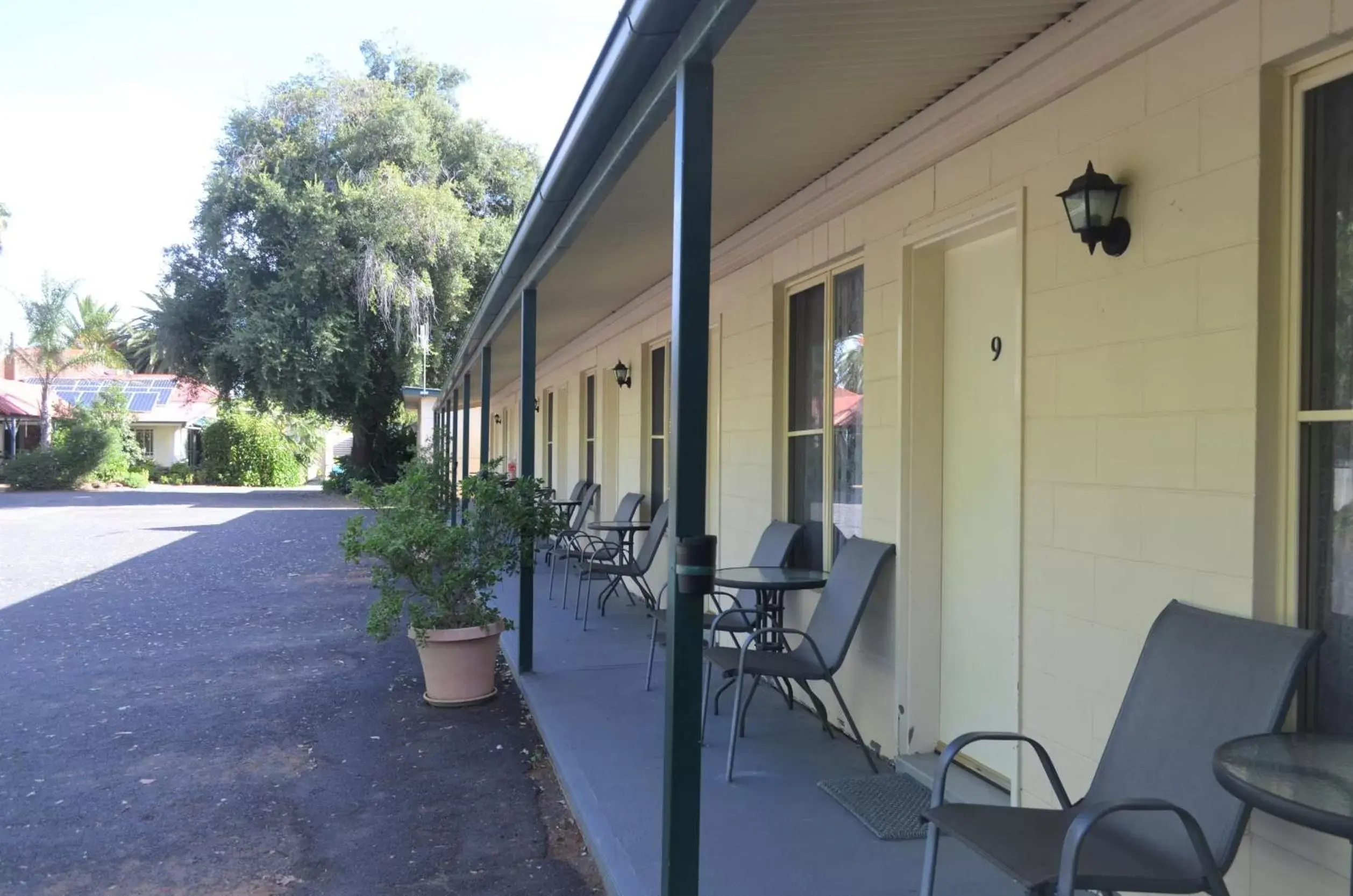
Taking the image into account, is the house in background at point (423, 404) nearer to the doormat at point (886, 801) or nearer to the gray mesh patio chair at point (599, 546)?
the gray mesh patio chair at point (599, 546)

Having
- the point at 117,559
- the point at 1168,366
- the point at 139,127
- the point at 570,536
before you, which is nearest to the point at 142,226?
the point at 139,127

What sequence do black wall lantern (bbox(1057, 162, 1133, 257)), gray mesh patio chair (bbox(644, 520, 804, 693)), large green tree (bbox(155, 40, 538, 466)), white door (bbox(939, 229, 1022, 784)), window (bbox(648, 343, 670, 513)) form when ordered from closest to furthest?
black wall lantern (bbox(1057, 162, 1133, 257)) < white door (bbox(939, 229, 1022, 784)) < gray mesh patio chair (bbox(644, 520, 804, 693)) < window (bbox(648, 343, 670, 513)) < large green tree (bbox(155, 40, 538, 466))

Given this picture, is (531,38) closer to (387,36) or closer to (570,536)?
(570,536)

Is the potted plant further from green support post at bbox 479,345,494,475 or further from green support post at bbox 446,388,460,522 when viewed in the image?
green support post at bbox 446,388,460,522

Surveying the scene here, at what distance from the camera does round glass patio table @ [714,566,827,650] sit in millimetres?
3971

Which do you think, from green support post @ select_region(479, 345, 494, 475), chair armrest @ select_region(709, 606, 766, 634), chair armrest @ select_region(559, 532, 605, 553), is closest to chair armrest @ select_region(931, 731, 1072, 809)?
chair armrest @ select_region(709, 606, 766, 634)

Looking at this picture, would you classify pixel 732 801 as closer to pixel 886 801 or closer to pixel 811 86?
pixel 886 801

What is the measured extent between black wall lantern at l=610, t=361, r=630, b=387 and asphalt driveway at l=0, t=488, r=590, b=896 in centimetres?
303

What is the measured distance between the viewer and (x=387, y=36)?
26812mm

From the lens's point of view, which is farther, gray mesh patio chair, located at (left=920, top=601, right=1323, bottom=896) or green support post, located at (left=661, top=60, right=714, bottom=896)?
green support post, located at (left=661, top=60, right=714, bottom=896)

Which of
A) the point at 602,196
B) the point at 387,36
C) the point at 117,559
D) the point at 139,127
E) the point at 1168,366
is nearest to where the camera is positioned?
the point at 1168,366

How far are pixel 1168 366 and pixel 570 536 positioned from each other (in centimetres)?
519

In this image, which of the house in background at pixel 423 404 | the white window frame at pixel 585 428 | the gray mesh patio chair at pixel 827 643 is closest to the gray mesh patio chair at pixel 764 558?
the gray mesh patio chair at pixel 827 643

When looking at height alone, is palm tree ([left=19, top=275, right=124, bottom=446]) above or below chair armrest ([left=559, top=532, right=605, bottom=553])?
above
